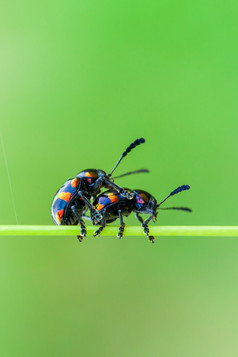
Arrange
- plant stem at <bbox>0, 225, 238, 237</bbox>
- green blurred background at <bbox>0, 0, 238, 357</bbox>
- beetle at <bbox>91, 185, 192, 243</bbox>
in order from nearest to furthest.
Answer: plant stem at <bbox>0, 225, 238, 237</bbox> < beetle at <bbox>91, 185, 192, 243</bbox> < green blurred background at <bbox>0, 0, 238, 357</bbox>

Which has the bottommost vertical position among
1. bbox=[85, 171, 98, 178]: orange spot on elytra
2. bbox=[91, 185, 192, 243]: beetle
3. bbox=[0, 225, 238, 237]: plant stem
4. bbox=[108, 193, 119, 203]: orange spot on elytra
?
bbox=[91, 185, 192, 243]: beetle

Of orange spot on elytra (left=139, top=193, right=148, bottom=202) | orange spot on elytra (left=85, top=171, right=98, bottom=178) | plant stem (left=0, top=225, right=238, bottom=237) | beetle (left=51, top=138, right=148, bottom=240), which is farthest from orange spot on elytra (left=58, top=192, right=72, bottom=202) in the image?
plant stem (left=0, top=225, right=238, bottom=237)

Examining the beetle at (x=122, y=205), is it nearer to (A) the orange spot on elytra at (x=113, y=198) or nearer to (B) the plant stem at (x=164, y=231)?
(A) the orange spot on elytra at (x=113, y=198)

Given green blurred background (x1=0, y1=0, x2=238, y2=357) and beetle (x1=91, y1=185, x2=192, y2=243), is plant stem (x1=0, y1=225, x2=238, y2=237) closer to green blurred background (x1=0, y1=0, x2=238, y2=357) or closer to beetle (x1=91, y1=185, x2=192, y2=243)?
beetle (x1=91, y1=185, x2=192, y2=243)

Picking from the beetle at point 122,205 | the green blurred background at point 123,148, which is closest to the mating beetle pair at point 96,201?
the beetle at point 122,205

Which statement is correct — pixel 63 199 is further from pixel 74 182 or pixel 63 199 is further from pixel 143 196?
pixel 143 196
